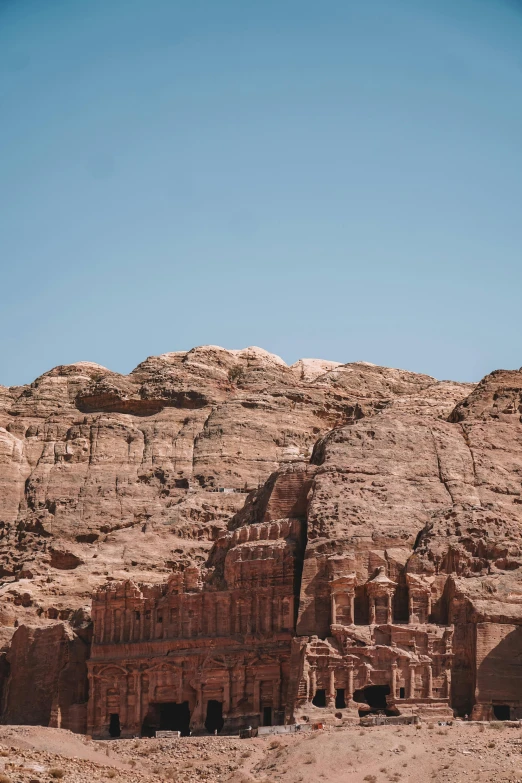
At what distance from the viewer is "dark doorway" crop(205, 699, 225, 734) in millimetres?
99500

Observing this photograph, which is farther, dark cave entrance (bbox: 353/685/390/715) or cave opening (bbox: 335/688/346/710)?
dark cave entrance (bbox: 353/685/390/715)

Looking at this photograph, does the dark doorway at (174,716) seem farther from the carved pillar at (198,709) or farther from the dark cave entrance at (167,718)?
the carved pillar at (198,709)

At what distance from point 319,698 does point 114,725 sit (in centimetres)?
1329

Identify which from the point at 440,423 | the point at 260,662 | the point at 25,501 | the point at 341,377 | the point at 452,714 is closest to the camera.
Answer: the point at 452,714

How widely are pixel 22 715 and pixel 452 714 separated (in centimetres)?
2578

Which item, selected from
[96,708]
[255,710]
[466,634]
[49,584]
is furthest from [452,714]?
[49,584]

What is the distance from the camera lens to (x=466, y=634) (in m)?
95.6

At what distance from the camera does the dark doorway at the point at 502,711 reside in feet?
304

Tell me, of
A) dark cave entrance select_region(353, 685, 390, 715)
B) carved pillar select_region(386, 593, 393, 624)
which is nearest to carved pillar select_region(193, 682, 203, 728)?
dark cave entrance select_region(353, 685, 390, 715)

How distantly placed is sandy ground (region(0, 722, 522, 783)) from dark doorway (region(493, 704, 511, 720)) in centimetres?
615

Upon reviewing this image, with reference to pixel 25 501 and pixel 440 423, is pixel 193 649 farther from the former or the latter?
pixel 25 501

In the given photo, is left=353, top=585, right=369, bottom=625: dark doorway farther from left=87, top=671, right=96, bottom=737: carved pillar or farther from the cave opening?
left=87, top=671, right=96, bottom=737: carved pillar

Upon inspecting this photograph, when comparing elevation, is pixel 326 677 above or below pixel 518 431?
below

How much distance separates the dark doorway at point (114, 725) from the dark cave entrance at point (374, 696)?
14.0m
